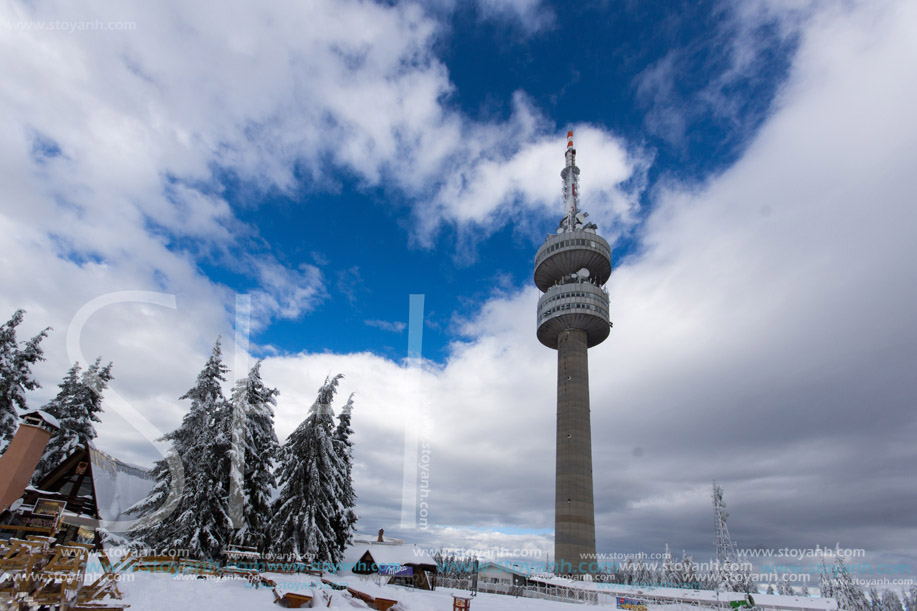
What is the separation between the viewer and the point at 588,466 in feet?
214

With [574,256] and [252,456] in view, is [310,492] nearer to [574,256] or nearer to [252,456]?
[252,456]

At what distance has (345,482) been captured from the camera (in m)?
38.4

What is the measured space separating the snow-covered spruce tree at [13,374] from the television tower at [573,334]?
5842cm

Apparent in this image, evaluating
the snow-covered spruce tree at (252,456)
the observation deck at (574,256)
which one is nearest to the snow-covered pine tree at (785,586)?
the observation deck at (574,256)

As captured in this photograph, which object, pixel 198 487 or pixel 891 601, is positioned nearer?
pixel 198 487

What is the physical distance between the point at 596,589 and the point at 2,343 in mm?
58678

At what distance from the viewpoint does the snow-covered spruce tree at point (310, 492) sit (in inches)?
1240

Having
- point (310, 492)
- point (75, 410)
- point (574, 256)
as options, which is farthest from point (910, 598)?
point (75, 410)

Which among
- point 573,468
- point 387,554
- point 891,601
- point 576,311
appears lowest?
point 891,601

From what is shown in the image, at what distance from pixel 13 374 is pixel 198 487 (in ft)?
44.8

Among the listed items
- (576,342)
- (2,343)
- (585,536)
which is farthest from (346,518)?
(576,342)

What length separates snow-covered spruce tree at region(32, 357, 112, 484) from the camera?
3158 centimetres

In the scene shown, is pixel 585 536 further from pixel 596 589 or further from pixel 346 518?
pixel 346 518

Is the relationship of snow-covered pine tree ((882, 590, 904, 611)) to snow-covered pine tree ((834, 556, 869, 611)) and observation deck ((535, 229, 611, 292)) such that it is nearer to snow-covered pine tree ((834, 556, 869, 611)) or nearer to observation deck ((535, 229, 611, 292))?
snow-covered pine tree ((834, 556, 869, 611))
